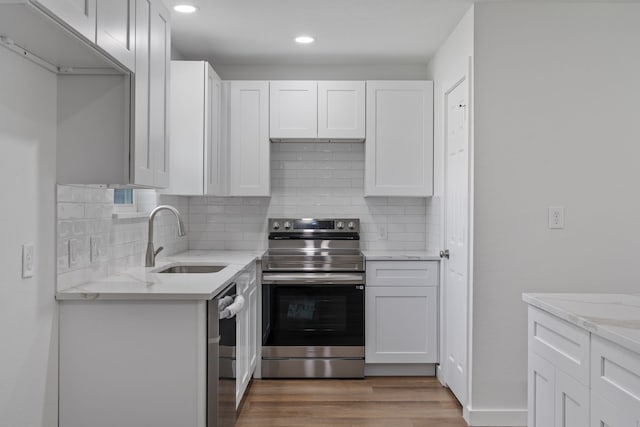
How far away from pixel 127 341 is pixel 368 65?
3.21 meters

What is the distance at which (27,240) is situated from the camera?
6.43 feet

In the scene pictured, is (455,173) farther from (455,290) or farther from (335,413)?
(335,413)

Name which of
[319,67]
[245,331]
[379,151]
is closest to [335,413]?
[245,331]

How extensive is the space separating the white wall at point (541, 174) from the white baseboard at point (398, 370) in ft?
3.34

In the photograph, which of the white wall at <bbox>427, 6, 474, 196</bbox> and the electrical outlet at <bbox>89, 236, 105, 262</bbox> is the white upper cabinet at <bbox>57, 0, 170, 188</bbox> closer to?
the electrical outlet at <bbox>89, 236, 105, 262</bbox>

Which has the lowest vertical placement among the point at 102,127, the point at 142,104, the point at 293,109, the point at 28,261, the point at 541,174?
the point at 28,261

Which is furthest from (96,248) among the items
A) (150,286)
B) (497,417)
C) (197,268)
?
(497,417)

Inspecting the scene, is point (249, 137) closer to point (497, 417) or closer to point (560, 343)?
point (497, 417)

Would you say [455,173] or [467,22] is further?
[455,173]

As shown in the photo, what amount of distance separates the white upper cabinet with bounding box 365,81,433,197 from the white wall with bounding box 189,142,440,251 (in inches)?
15.0

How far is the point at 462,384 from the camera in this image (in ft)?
11.0

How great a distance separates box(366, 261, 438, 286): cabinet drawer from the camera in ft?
13.1

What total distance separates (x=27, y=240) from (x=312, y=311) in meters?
2.34

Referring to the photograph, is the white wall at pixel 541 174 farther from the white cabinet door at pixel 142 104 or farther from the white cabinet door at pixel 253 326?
the white cabinet door at pixel 142 104
